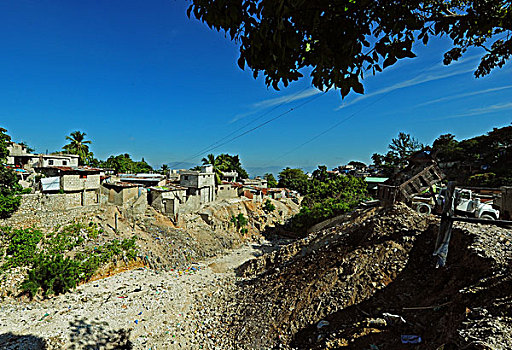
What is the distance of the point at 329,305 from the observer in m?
6.14

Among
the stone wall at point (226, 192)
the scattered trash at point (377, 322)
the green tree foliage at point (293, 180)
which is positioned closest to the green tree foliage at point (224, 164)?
the stone wall at point (226, 192)

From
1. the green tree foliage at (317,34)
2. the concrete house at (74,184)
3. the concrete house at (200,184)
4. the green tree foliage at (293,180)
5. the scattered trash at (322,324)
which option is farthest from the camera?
the green tree foliage at (293,180)

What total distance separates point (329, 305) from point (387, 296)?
1451mm

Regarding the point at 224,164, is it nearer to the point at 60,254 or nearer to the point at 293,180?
the point at 293,180

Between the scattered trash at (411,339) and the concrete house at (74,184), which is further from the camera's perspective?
the concrete house at (74,184)

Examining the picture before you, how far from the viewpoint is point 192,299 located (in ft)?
33.0

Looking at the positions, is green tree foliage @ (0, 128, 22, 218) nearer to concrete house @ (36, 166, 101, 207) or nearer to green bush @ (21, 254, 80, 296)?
concrete house @ (36, 166, 101, 207)

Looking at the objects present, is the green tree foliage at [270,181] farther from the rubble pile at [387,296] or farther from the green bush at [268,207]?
the rubble pile at [387,296]

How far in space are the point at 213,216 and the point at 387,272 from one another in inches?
689

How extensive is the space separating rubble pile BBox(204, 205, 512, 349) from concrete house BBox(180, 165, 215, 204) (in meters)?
15.1

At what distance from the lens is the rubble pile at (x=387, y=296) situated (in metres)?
3.46

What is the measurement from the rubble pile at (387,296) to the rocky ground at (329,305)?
25 mm

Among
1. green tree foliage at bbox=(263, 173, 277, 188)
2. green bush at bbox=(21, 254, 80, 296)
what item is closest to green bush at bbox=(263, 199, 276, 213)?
green tree foliage at bbox=(263, 173, 277, 188)

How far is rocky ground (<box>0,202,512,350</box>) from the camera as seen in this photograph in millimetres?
3753
